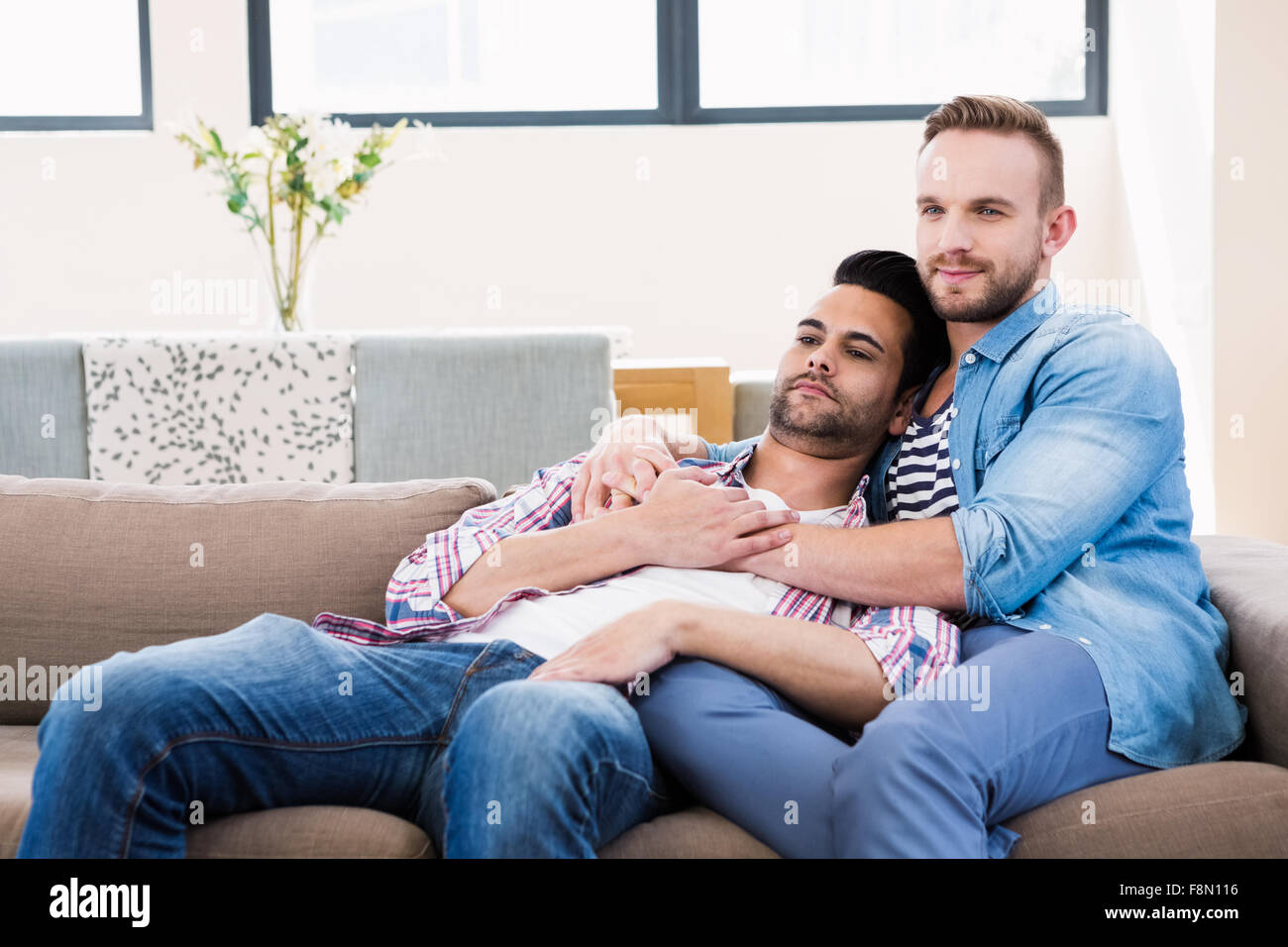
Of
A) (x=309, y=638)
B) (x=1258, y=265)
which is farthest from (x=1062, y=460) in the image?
(x=1258, y=265)

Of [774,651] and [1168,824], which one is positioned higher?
[774,651]

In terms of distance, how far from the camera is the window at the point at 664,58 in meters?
4.57

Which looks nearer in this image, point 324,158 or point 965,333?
point 965,333

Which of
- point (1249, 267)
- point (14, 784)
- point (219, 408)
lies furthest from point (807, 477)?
point (1249, 267)

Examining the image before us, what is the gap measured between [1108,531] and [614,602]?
0.62 metres

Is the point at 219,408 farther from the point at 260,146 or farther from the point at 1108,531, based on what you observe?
the point at 1108,531

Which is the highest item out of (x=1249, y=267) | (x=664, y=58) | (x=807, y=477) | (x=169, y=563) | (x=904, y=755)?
(x=664, y=58)

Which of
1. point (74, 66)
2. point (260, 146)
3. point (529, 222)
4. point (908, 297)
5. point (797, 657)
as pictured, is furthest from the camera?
point (74, 66)

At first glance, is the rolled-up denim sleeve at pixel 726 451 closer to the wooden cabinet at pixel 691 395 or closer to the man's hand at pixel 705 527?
the man's hand at pixel 705 527

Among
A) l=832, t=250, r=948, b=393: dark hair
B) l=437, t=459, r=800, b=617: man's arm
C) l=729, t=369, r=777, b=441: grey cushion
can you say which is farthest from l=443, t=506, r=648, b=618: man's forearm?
l=729, t=369, r=777, b=441: grey cushion

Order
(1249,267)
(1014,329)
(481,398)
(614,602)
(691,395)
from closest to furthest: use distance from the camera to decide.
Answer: (614,602), (1014,329), (481,398), (691,395), (1249,267)

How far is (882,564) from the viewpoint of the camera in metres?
1.42
